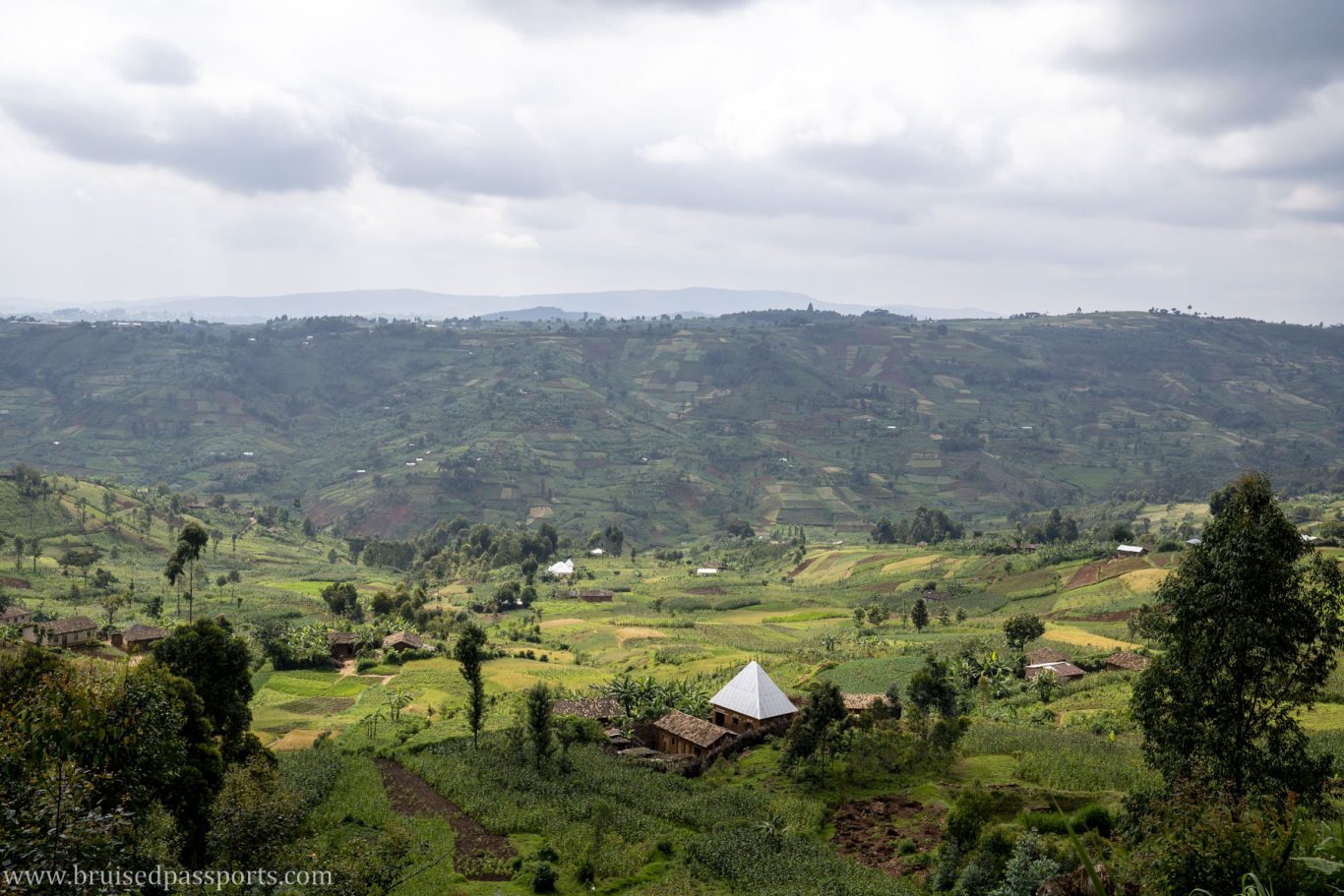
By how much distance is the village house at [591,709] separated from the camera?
4912 centimetres

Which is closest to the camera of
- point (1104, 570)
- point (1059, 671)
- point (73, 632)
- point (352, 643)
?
point (1059, 671)

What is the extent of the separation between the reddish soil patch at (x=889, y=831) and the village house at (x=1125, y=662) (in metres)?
27.3

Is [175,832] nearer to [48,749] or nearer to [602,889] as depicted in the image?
[48,749]

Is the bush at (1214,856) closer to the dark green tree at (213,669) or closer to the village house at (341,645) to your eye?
the dark green tree at (213,669)

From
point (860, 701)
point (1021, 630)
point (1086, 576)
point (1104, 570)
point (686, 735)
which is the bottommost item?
point (1086, 576)

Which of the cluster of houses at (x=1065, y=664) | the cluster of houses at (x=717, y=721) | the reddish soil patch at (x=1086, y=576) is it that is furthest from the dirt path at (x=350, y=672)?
the reddish soil patch at (x=1086, y=576)

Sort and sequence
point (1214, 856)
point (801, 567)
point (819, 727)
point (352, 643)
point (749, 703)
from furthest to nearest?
point (801, 567)
point (352, 643)
point (749, 703)
point (819, 727)
point (1214, 856)

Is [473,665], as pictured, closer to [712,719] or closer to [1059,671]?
[712,719]

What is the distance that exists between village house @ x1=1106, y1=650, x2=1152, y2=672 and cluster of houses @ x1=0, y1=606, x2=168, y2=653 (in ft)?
216

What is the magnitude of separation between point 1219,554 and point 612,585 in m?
103

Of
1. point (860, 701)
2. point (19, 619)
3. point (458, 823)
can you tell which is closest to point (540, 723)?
point (458, 823)

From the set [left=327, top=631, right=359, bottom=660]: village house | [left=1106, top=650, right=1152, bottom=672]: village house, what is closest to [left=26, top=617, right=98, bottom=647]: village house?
[left=327, top=631, right=359, bottom=660]: village house

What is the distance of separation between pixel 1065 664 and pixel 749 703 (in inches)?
895

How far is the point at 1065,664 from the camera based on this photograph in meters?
54.2
